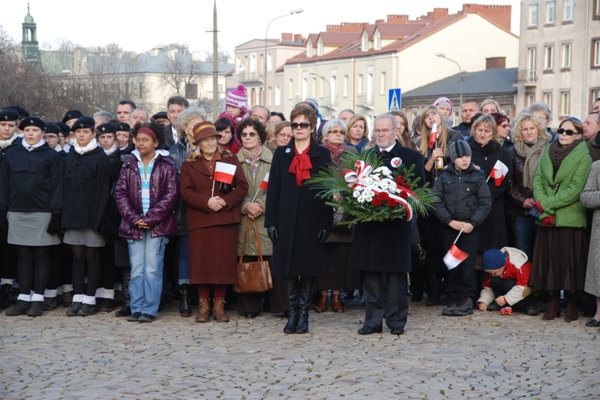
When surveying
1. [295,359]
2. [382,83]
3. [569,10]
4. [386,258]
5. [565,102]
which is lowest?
[295,359]

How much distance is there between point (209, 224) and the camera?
11.7m

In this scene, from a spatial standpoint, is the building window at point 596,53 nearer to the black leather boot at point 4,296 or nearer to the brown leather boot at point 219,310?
the black leather boot at point 4,296

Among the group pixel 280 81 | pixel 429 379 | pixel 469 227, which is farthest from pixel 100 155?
pixel 280 81

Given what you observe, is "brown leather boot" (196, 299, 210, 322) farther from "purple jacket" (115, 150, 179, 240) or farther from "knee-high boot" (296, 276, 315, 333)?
"knee-high boot" (296, 276, 315, 333)

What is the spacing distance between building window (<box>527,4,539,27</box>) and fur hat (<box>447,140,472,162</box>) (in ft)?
219

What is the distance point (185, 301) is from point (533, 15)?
68.1 m

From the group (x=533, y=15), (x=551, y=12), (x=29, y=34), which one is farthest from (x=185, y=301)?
(x=29, y=34)

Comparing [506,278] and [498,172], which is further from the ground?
[498,172]

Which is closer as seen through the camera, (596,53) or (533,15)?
(596,53)

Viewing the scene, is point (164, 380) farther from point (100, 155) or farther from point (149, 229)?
point (100, 155)

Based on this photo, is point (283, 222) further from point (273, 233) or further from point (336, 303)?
point (336, 303)

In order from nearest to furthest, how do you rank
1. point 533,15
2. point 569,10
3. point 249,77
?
1. point 569,10
2. point 533,15
3. point 249,77

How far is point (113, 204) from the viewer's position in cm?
1216

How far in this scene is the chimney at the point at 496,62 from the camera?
83.2 metres
